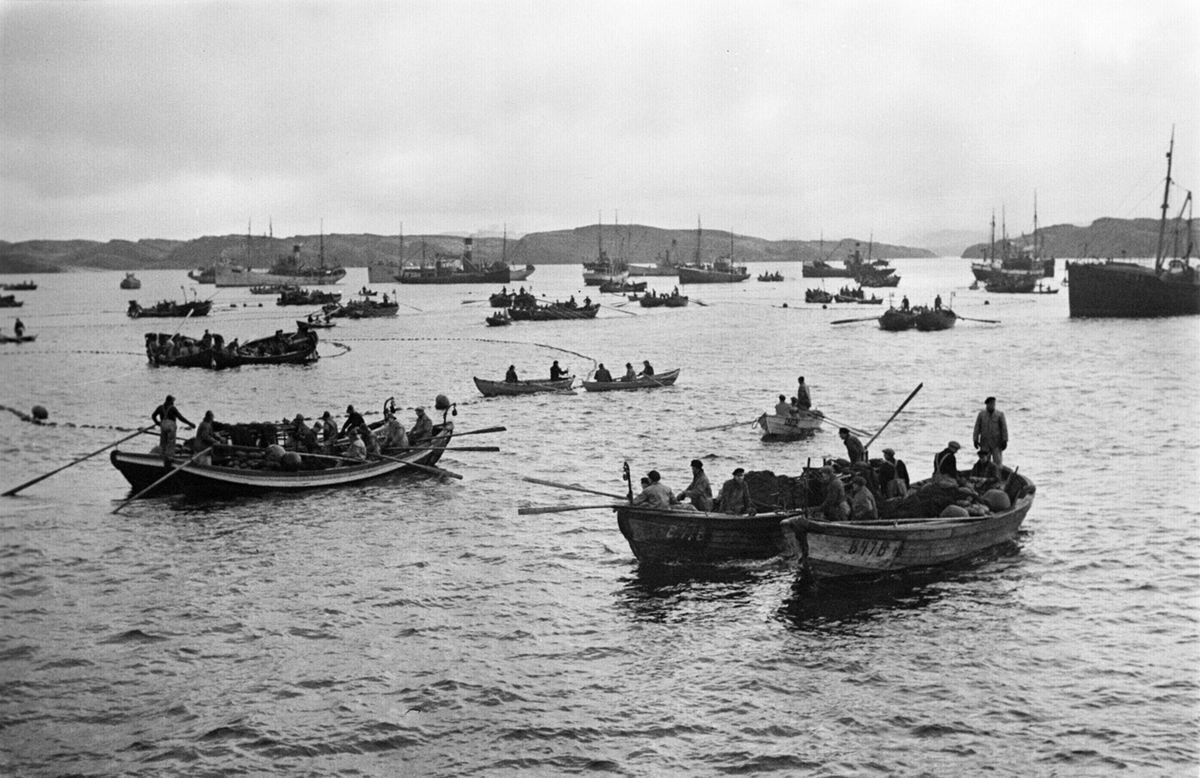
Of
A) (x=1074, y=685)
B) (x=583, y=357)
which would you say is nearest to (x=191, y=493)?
(x=1074, y=685)

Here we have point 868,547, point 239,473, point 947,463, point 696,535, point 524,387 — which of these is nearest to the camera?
point 868,547

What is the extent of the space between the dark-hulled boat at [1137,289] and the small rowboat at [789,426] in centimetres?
7169

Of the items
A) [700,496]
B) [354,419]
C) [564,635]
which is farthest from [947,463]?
[354,419]

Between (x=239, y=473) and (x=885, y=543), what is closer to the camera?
(x=885, y=543)

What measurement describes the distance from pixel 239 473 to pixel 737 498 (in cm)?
1401

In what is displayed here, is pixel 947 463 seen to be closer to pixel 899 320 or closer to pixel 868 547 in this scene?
pixel 868 547

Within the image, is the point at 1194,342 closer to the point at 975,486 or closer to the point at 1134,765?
the point at 975,486

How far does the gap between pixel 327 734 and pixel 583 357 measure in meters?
58.1

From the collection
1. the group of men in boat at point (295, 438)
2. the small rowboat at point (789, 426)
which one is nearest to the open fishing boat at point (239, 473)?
the group of men in boat at point (295, 438)

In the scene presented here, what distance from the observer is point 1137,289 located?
9719cm

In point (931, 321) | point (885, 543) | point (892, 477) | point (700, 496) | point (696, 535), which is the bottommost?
point (696, 535)

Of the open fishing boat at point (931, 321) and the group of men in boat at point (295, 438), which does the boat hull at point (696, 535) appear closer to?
the group of men in boat at point (295, 438)

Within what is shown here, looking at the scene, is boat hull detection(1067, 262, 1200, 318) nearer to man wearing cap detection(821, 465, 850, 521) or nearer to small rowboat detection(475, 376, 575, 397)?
small rowboat detection(475, 376, 575, 397)

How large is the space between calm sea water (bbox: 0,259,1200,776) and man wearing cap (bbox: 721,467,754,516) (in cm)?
118
